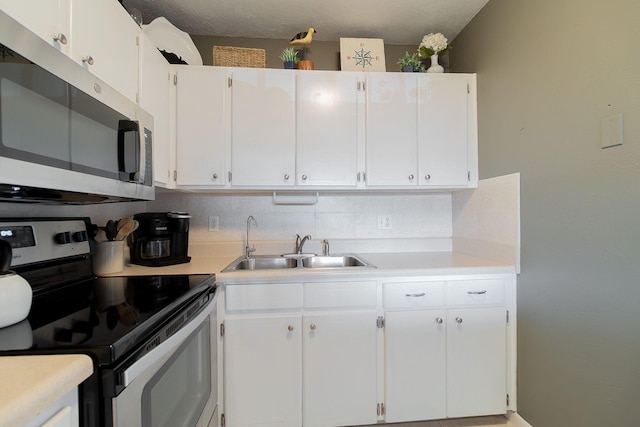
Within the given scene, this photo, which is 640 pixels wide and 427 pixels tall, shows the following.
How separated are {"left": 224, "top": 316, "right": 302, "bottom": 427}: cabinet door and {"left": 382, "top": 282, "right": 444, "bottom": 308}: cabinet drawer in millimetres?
559

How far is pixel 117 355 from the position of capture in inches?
25.6

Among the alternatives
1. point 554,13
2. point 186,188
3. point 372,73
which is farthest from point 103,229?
point 554,13

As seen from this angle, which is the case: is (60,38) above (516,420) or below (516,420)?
above

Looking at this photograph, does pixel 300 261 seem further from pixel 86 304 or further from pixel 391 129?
pixel 86 304

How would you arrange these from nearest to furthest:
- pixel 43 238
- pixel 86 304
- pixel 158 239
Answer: pixel 86 304 → pixel 43 238 → pixel 158 239

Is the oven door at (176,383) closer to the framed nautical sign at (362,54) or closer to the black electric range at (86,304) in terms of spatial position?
the black electric range at (86,304)

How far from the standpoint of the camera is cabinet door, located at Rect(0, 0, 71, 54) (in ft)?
2.62

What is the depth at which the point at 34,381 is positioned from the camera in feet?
1.63

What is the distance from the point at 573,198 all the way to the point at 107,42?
7.00 feet

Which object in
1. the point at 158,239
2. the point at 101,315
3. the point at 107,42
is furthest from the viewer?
the point at 158,239

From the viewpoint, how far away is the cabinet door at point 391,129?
185cm

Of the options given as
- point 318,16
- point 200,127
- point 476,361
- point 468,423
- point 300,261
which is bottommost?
point 468,423

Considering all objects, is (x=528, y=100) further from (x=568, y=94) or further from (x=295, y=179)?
(x=295, y=179)

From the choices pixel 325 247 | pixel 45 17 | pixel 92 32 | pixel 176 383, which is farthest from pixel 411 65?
pixel 176 383
